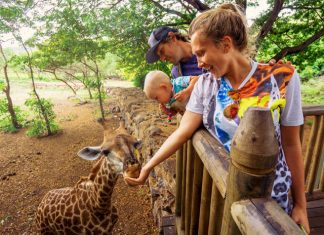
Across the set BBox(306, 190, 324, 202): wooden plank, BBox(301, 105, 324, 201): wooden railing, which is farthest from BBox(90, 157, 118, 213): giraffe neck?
BBox(306, 190, 324, 202): wooden plank

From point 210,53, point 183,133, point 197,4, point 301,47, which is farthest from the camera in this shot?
point 301,47

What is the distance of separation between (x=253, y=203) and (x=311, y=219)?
2.23 m

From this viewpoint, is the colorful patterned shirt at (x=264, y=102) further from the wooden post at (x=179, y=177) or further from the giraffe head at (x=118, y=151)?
the giraffe head at (x=118, y=151)

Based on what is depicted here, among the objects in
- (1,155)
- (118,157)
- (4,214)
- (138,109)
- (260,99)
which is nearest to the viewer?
(260,99)

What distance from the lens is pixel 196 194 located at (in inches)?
68.0

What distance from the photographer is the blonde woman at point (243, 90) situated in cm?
130

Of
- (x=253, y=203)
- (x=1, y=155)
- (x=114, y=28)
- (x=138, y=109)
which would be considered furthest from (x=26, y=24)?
(x=253, y=203)

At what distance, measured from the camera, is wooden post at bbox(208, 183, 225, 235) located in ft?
4.11

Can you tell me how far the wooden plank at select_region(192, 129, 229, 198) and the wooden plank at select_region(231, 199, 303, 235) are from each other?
0.16 meters

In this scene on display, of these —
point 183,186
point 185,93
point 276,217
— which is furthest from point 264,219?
point 183,186

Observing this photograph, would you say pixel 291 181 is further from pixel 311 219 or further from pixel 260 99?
pixel 311 219

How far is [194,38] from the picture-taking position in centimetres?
135

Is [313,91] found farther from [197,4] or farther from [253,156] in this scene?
[253,156]

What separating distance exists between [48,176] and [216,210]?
6.00 metres
